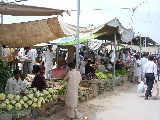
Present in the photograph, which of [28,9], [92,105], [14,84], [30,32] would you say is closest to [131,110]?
[92,105]

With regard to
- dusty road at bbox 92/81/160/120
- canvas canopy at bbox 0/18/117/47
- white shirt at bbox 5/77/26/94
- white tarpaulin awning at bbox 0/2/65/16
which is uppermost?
white tarpaulin awning at bbox 0/2/65/16

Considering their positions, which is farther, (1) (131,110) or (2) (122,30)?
(2) (122,30)

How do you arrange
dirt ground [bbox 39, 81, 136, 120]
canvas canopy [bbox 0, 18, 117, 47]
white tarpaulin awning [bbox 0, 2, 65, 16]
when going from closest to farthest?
white tarpaulin awning [bbox 0, 2, 65, 16]
canvas canopy [bbox 0, 18, 117, 47]
dirt ground [bbox 39, 81, 136, 120]

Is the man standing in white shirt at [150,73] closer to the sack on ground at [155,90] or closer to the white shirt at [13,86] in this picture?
the sack on ground at [155,90]

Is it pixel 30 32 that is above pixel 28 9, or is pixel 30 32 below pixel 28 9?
below

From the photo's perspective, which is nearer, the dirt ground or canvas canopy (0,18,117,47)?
canvas canopy (0,18,117,47)

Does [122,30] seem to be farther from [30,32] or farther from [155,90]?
[30,32]

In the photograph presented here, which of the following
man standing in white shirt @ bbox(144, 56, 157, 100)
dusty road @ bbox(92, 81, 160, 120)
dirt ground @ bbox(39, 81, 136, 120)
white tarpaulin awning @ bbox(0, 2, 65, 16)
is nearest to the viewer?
white tarpaulin awning @ bbox(0, 2, 65, 16)

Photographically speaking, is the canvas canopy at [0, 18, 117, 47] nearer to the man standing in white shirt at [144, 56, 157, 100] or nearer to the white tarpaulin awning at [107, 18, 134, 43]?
the white tarpaulin awning at [107, 18, 134, 43]

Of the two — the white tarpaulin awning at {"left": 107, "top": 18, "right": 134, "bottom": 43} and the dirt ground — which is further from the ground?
the white tarpaulin awning at {"left": 107, "top": 18, "right": 134, "bottom": 43}

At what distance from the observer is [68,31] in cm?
775

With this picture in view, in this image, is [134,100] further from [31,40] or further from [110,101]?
[31,40]

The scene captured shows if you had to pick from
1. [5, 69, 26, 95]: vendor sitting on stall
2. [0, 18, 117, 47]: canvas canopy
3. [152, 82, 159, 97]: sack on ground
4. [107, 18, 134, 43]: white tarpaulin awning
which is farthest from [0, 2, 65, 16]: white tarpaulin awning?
[152, 82, 159, 97]: sack on ground

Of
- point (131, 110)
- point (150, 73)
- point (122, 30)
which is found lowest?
point (131, 110)
